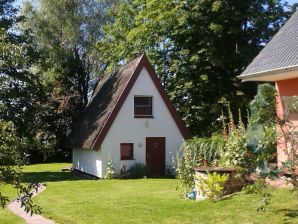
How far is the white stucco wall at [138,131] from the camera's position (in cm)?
2428

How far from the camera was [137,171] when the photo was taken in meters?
23.8

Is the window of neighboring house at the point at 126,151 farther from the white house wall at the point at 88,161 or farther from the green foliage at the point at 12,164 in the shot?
the green foliage at the point at 12,164

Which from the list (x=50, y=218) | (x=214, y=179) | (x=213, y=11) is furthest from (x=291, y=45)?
(x=213, y=11)

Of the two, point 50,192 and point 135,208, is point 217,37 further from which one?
point 135,208

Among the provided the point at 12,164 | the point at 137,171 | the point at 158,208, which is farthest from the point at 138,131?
the point at 12,164

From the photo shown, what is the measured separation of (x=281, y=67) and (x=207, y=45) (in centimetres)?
1750

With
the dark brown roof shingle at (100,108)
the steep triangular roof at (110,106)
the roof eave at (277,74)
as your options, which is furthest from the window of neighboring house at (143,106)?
the roof eave at (277,74)

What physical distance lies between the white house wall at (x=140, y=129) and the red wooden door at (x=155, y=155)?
8.5 inches

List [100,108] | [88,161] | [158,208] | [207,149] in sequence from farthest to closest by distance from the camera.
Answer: [100,108] → [88,161] → [207,149] → [158,208]

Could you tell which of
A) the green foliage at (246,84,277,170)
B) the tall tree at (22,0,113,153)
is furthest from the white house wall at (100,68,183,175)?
the green foliage at (246,84,277,170)

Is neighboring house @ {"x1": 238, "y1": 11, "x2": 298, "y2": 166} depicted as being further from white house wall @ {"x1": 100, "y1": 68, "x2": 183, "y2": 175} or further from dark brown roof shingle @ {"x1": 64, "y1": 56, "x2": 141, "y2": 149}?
dark brown roof shingle @ {"x1": 64, "y1": 56, "x2": 141, "y2": 149}

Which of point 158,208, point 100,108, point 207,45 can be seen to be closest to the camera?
point 158,208

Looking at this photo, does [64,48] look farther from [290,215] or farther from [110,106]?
[290,215]

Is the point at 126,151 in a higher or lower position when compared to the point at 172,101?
lower
